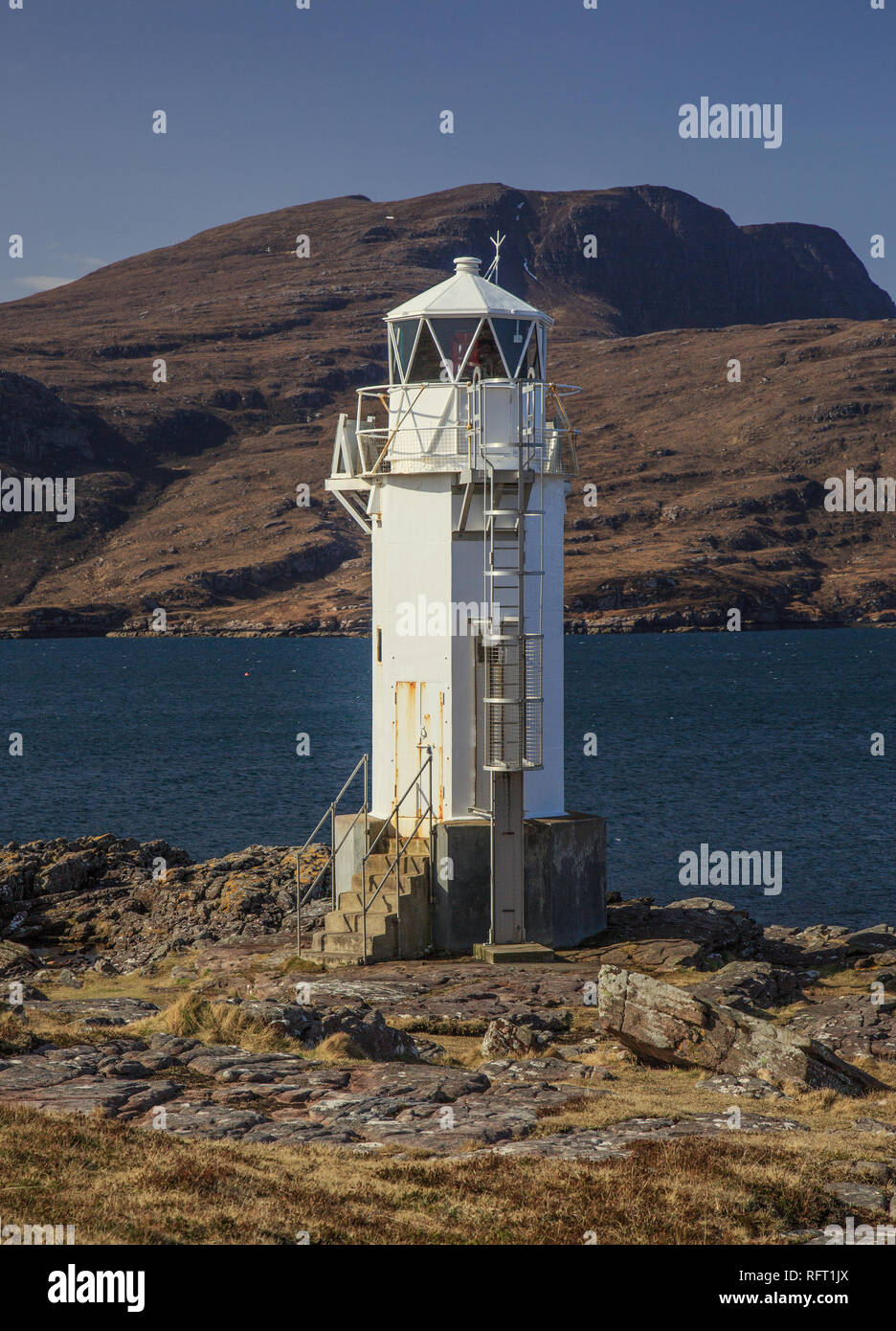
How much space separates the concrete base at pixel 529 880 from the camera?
82.5 ft

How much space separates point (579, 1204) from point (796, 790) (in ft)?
200

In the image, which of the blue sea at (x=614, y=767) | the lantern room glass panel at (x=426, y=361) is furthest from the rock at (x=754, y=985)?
the blue sea at (x=614, y=767)

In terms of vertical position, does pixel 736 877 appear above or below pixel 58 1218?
below

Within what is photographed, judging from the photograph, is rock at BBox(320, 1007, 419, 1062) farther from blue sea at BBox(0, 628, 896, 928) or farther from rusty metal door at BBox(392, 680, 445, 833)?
blue sea at BBox(0, 628, 896, 928)

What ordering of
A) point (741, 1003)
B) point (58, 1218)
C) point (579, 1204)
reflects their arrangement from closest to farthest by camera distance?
point (58, 1218), point (579, 1204), point (741, 1003)

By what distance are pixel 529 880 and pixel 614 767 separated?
53.7 metres

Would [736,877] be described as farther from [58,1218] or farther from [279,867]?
[58,1218]

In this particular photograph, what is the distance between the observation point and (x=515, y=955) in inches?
969

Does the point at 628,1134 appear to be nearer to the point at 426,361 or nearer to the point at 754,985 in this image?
the point at 754,985

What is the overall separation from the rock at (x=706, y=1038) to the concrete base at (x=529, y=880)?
669 cm

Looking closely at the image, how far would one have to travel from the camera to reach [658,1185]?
444 inches

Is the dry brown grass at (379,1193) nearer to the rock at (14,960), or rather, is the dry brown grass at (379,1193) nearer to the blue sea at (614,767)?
the rock at (14,960)

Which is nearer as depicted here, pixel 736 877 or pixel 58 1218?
pixel 58 1218
